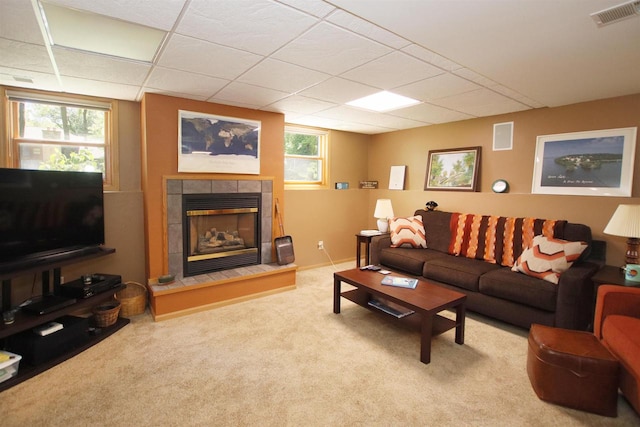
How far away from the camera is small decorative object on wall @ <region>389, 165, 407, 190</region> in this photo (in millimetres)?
5113

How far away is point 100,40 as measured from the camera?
206cm

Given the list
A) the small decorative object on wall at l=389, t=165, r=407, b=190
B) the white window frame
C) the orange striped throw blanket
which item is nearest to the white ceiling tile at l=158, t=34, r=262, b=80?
the white window frame

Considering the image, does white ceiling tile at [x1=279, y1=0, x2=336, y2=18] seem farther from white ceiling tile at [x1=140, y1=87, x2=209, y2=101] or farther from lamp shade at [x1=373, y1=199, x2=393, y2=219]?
lamp shade at [x1=373, y1=199, x2=393, y2=219]

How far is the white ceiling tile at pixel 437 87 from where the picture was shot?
269cm

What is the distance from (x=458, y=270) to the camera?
131 inches

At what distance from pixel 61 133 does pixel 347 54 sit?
10.0 ft

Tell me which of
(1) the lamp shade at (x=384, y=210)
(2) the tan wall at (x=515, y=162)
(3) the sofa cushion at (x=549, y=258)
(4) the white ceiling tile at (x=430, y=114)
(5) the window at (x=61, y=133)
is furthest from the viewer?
(1) the lamp shade at (x=384, y=210)

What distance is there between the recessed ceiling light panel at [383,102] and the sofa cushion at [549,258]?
6.34 ft

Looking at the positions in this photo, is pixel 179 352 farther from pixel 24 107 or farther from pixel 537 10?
pixel 537 10

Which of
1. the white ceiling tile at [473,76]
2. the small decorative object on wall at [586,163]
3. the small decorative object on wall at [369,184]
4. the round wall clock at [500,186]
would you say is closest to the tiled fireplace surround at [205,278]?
the small decorative object on wall at [369,184]

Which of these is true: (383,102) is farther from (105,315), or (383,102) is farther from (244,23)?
(105,315)

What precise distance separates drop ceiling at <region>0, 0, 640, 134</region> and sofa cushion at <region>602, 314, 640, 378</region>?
1.78 metres

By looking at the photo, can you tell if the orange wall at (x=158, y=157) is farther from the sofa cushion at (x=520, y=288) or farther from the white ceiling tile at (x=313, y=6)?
the sofa cushion at (x=520, y=288)

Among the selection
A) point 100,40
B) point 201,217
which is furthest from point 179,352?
point 100,40
